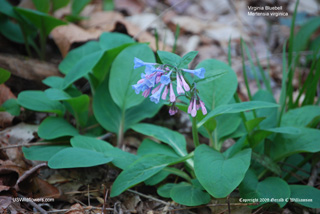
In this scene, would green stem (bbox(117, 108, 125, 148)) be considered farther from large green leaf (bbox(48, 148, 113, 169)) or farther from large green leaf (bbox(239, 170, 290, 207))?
large green leaf (bbox(239, 170, 290, 207))

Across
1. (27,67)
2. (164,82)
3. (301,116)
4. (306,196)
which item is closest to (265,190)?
(306,196)

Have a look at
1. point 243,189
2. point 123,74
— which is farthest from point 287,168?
point 123,74

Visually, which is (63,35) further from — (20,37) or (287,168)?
(287,168)

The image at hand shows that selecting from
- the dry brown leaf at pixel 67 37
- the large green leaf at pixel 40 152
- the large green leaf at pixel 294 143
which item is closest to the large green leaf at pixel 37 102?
the large green leaf at pixel 40 152

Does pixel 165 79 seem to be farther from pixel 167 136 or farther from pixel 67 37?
pixel 67 37

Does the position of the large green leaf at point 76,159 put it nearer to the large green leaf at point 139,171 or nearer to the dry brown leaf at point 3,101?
the large green leaf at point 139,171

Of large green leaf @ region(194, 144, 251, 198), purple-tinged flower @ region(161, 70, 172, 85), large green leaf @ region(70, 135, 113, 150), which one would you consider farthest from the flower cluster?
large green leaf @ region(70, 135, 113, 150)
